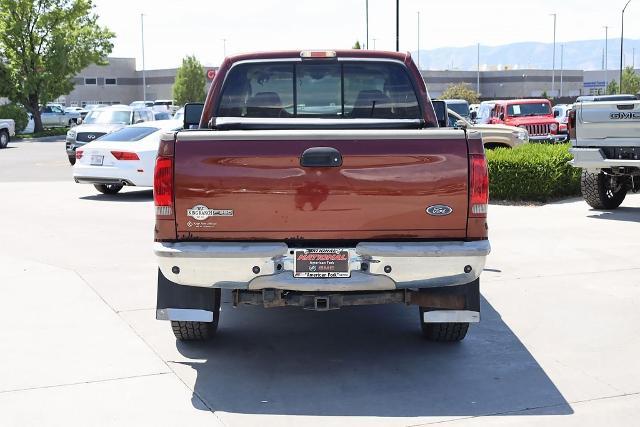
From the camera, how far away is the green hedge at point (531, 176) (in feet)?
51.4

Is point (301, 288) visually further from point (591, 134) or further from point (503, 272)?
point (591, 134)

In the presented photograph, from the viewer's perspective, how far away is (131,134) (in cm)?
1714

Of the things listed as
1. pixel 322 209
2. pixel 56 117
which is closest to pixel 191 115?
pixel 322 209

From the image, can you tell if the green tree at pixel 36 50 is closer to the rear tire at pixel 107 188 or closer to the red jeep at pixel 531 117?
the red jeep at pixel 531 117

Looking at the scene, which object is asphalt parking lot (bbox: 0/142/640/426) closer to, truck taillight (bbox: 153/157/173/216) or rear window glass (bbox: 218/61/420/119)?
truck taillight (bbox: 153/157/173/216)

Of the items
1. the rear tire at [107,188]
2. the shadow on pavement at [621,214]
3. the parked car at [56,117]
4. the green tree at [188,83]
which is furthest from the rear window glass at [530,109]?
the green tree at [188,83]

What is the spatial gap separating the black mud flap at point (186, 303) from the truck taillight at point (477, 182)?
1.80 m

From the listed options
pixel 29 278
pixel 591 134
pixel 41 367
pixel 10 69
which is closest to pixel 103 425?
pixel 41 367

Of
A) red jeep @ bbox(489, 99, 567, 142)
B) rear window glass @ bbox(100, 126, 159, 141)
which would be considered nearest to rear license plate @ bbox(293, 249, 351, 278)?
rear window glass @ bbox(100, 126, 159, 141)

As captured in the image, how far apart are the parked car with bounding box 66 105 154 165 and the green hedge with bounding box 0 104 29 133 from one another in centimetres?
2360

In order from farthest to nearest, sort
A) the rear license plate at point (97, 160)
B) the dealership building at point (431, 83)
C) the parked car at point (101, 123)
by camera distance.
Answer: the dealership building at point (431, 83) < the parked car at point (101, 123) < the rear license plate at point (97, 160)

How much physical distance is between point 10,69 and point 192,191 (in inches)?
1789

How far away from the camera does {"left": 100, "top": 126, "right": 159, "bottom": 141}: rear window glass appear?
16969mm

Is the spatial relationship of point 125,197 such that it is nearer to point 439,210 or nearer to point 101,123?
point 101,123
